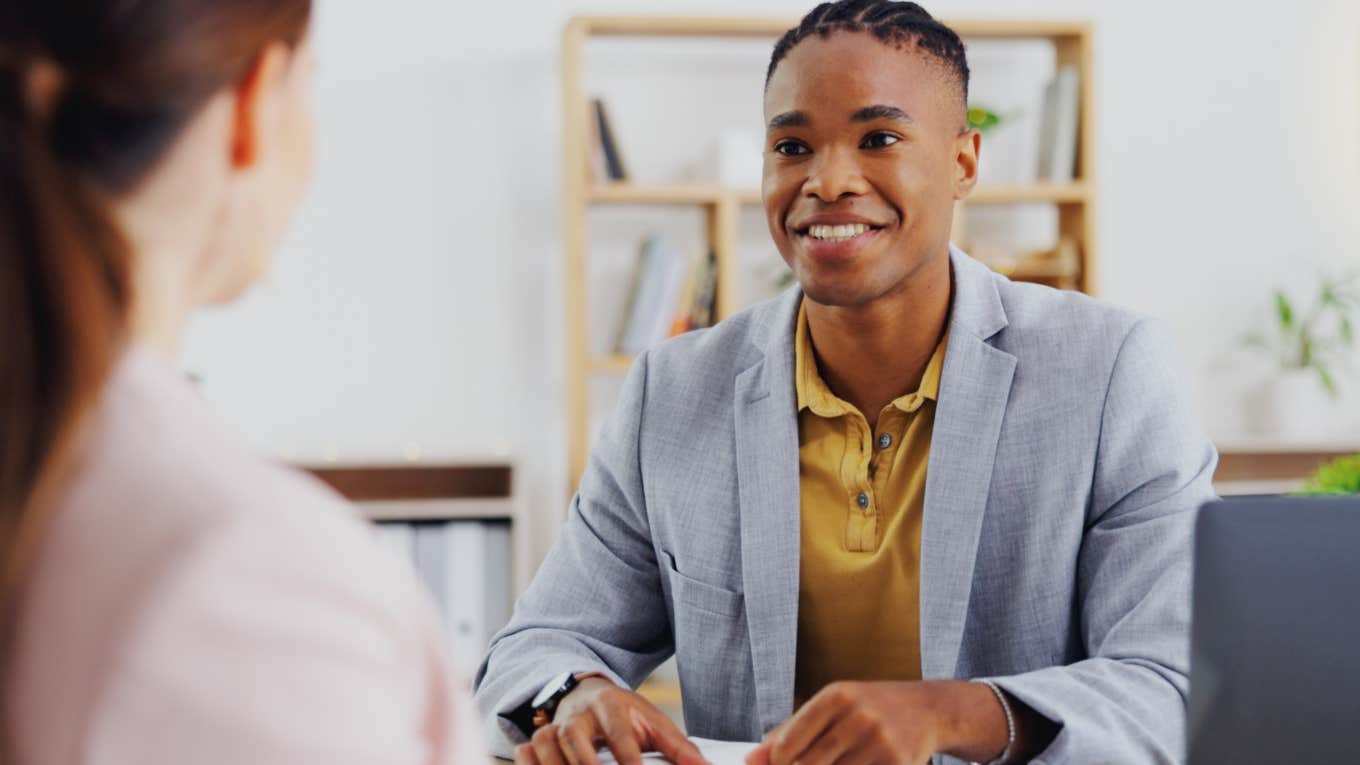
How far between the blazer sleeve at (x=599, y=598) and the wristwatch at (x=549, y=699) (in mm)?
23

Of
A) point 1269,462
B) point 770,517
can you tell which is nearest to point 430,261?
point 1269,462

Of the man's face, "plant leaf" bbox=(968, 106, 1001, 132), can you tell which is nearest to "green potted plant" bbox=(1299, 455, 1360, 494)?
the man's face

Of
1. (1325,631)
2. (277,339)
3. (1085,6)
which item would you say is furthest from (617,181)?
(1325,631)

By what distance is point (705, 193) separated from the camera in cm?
349

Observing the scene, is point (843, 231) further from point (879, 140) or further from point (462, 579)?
point (462, 579)

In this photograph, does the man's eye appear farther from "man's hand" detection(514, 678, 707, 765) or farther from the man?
"man's hand" detection(514, 678, 707, 765)

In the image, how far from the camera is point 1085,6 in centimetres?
388

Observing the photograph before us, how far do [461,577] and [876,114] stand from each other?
2119 mm

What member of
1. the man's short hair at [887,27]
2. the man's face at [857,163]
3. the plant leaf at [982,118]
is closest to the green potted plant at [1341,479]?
the man's face at [857,163]

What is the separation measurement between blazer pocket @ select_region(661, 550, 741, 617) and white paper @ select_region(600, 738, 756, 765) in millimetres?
249

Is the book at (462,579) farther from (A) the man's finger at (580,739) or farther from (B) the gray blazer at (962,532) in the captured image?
(A) the man's finger at (580,739)

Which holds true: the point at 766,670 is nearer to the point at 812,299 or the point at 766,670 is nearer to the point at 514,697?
the point at 514,697

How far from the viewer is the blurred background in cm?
368

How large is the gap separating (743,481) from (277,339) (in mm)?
2417
